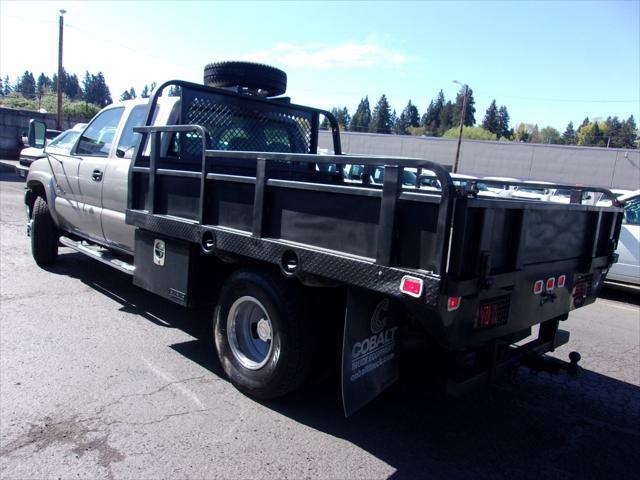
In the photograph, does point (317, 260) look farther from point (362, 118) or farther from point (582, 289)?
point (362, 118)

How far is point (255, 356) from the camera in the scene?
12.5 ft

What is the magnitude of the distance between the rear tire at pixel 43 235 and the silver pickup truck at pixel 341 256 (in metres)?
2.31

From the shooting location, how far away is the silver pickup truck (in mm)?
2580

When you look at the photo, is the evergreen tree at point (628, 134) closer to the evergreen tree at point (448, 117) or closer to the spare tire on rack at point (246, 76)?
the evergreen tree at point (448, 117)

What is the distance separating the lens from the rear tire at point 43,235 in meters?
6.95

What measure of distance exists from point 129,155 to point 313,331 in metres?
3.12

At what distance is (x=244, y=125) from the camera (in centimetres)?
537

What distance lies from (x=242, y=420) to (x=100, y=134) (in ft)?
13.1

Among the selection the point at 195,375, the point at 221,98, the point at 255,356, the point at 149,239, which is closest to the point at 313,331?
the point at 255,356

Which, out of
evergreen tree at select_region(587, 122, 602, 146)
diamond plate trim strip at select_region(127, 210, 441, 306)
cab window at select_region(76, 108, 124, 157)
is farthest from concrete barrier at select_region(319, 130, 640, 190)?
evergreen tree at select_region(587, 122, 602, 146)

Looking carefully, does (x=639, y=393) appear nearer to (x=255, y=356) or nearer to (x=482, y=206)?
(x=482, y=206)

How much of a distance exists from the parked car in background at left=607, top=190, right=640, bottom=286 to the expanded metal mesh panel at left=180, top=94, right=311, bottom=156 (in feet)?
17.2

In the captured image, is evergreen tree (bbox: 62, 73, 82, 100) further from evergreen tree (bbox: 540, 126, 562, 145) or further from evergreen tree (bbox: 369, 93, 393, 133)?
evergreen tree (bbox: 540, 126, 562, 145)

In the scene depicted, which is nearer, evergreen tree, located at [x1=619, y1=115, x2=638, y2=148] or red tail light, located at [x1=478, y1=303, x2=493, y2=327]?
red tail light, located at [x1=478, y1=303, x2=493, y2=327]
